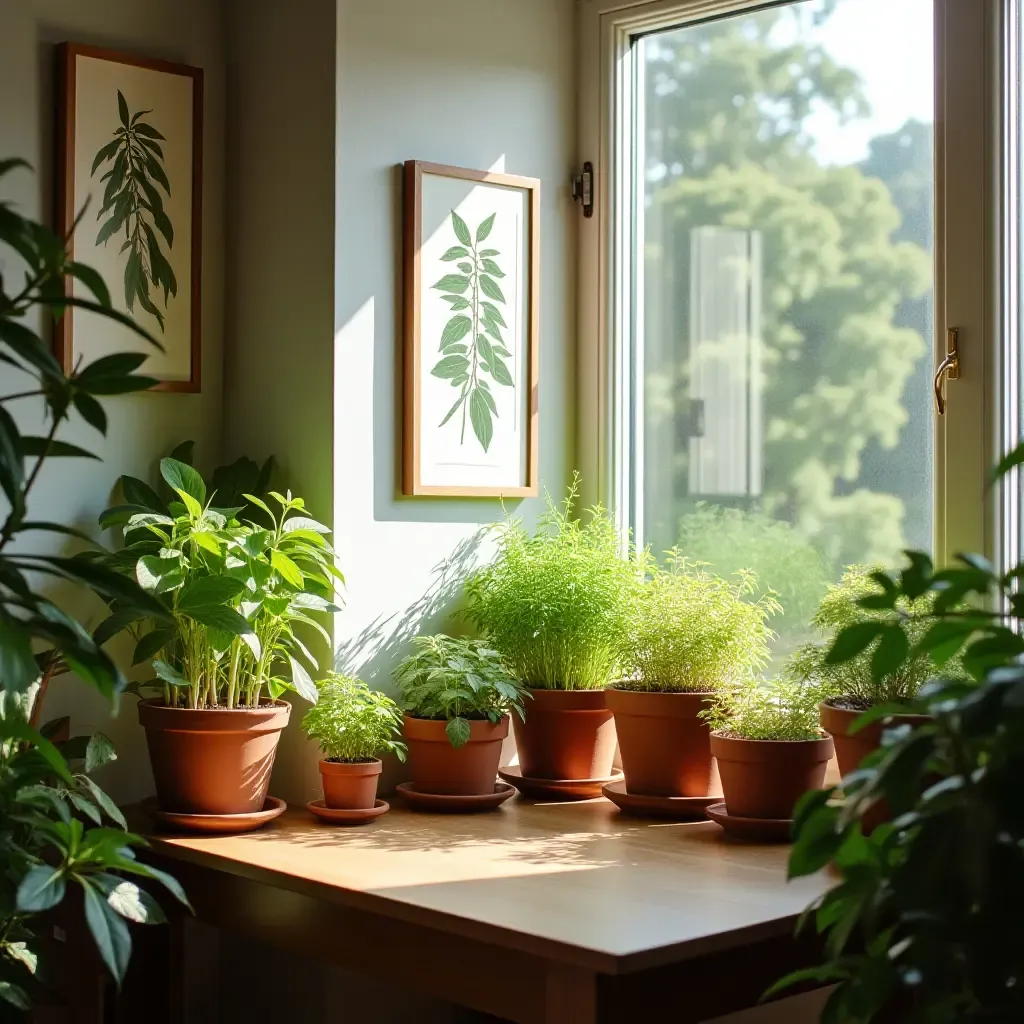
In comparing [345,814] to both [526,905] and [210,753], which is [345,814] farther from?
[526,905]

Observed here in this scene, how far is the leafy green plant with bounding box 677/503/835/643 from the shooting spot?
2.76 meters

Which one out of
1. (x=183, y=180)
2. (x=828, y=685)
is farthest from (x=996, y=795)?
(x=183, y=180)

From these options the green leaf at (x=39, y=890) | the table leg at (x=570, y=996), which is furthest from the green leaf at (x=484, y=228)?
the green leaf at (x=39, y=890)

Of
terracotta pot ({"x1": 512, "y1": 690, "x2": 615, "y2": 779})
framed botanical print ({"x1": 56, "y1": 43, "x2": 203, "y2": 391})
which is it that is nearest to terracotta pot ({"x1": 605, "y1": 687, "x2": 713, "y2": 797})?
terracotta pot ({"x1": 512, "y1": 690, "x2": 615, "y2": 779})

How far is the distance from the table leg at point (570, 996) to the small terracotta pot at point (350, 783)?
0.76 m

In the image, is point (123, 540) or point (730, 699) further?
point (123, 540)

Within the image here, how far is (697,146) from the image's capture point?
2936 millimetres

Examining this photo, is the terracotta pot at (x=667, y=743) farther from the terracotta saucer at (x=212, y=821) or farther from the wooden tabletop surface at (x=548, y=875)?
the terracotta saucer at (x=212, y=821)

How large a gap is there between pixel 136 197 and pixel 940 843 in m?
2.09

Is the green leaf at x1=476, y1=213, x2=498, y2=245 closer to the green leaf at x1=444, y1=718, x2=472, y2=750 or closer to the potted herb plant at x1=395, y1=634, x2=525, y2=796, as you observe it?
the potted herb plant at x1=395, y1=634, x2=525, y2=796

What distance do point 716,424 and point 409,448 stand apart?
2.09 feet

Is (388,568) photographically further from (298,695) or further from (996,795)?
(996,795)

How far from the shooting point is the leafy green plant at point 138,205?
263cm

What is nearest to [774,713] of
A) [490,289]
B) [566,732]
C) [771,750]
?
[771,750]
